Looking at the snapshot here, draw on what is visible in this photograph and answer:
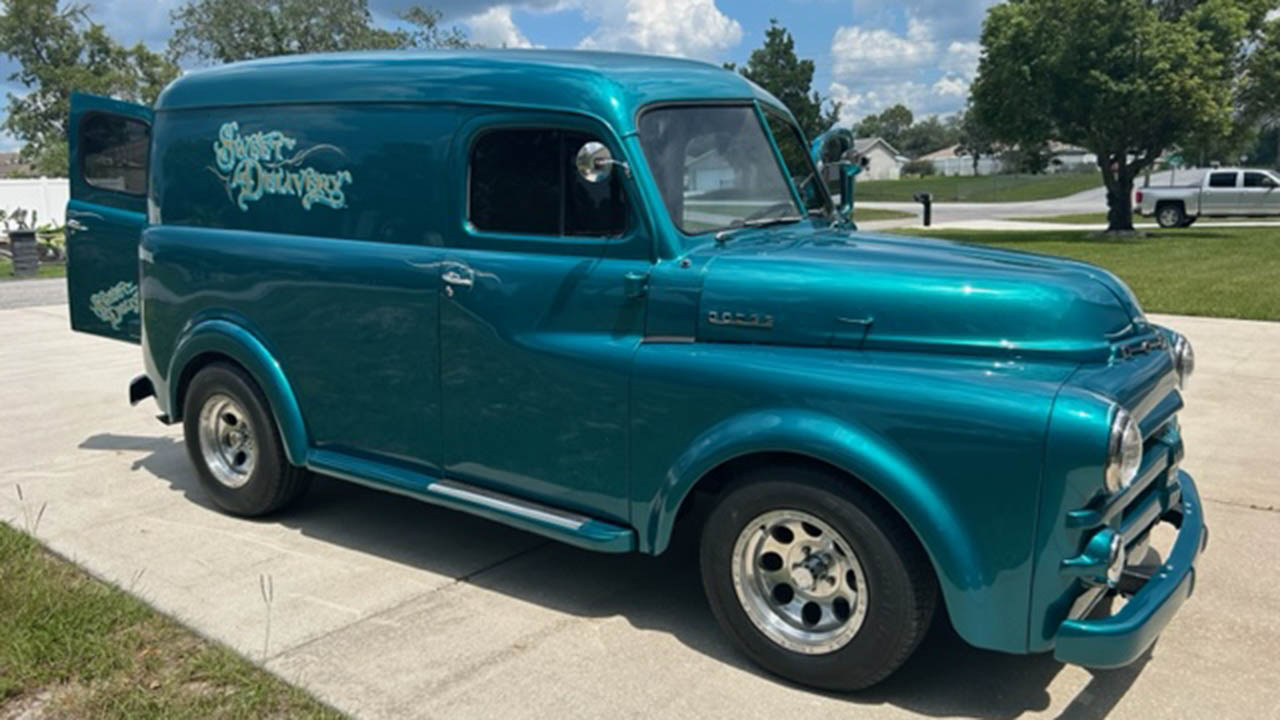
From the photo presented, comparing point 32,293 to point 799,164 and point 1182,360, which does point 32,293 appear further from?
point 1182,360

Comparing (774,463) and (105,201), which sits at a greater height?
(105,201)

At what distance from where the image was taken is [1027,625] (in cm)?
310

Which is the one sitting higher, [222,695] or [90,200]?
[90,200]

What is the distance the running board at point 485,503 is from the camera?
3889 mm

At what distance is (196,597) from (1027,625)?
3245 millimetres

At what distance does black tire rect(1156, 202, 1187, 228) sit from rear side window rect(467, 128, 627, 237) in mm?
27549

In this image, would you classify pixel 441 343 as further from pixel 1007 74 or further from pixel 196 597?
pixel 1007 74

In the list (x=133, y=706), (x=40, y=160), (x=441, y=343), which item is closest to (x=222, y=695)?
(x=133, y=706)

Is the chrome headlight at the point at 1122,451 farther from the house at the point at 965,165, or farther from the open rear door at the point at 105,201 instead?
the house at the point at 965,165

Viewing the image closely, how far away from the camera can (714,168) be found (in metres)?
4.16

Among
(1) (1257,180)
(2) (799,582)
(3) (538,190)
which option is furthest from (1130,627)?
(1) (1257,180)

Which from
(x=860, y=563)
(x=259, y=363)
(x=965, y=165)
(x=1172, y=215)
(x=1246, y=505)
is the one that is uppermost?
(x=965, y=165)

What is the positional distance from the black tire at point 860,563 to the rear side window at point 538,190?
1138 mm

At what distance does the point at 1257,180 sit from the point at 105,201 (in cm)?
3054
